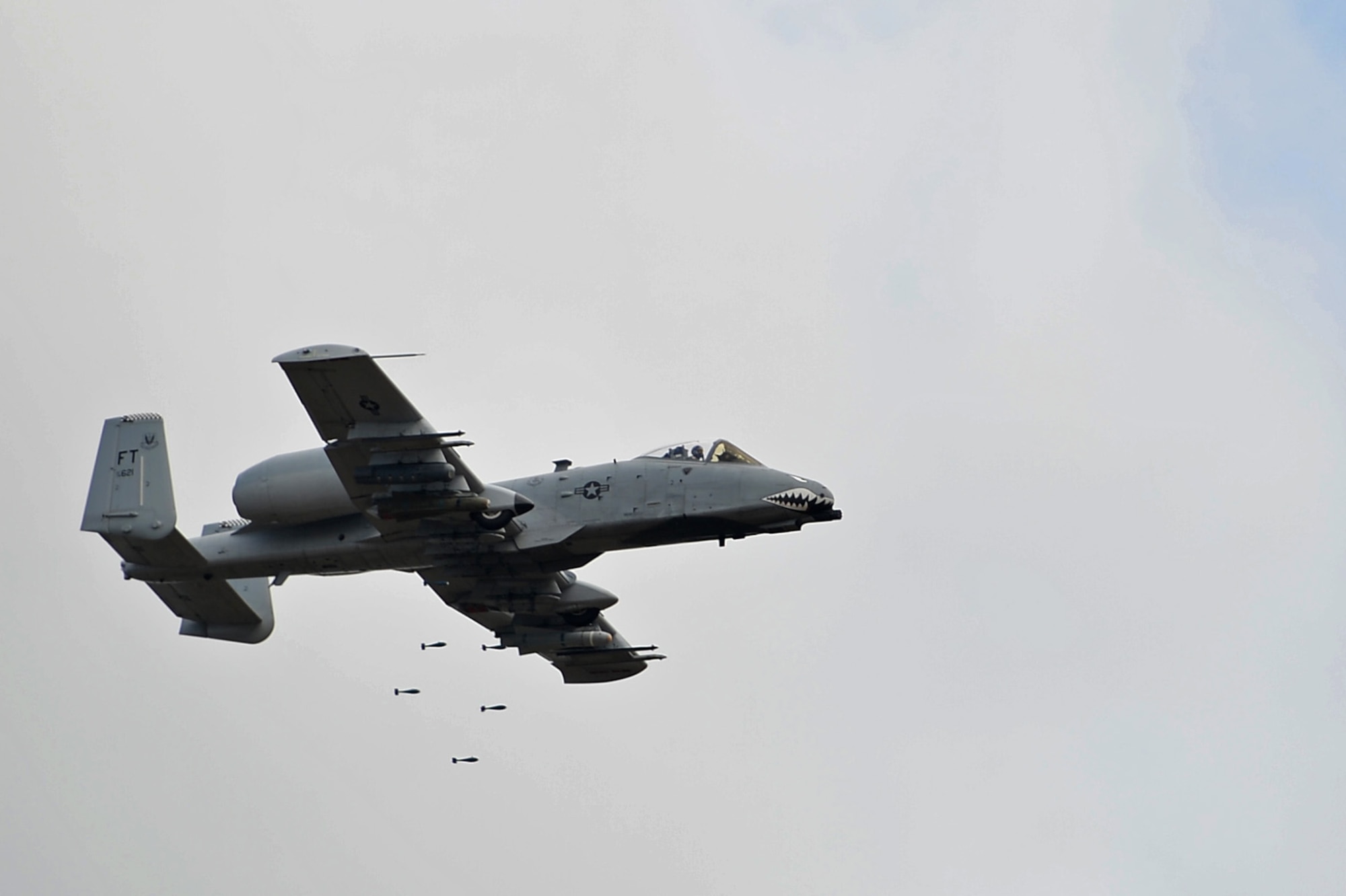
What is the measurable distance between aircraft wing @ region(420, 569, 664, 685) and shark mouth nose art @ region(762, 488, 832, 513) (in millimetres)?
7934

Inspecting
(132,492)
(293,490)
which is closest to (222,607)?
(132,492)

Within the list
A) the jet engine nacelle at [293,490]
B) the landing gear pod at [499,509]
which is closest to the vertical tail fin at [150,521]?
the jet engine nacelle at [293,490]

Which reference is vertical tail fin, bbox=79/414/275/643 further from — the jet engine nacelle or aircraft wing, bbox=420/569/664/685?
aircraft wing, bbox=420/569/664/685

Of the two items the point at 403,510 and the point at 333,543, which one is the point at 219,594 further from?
the point at 403,510

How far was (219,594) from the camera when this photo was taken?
201 feet

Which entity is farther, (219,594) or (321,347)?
(219,594)

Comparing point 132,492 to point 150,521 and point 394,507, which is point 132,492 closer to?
point 150,521

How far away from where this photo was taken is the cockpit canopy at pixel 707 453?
57406mm

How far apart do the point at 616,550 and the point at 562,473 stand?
8.80 feet

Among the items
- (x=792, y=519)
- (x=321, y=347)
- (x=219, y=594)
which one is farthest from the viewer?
(x=219, y=594)

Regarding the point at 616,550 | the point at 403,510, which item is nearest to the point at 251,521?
the point at 403,510

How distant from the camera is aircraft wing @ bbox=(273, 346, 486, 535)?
52562 mm

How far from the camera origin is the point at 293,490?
189ft

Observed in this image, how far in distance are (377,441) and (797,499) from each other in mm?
11629
